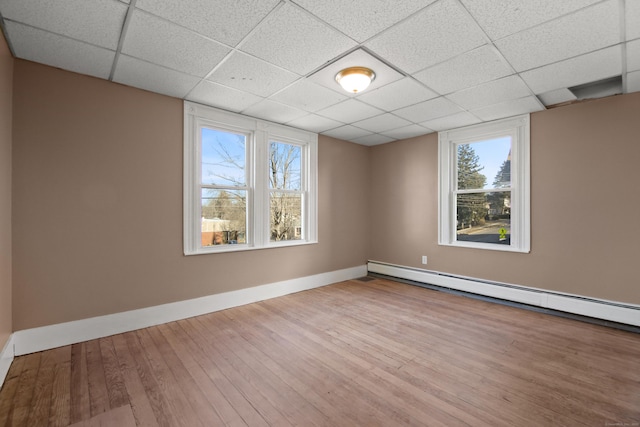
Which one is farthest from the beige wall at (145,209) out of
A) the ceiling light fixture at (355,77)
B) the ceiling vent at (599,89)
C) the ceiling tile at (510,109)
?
the ceiling light fixture at (355,77)

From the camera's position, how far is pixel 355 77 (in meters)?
2.68

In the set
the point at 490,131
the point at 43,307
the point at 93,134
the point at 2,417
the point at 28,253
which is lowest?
the point at 2,417

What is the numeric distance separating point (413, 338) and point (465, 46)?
8.75 ft

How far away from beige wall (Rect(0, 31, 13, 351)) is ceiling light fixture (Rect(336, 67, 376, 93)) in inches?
105

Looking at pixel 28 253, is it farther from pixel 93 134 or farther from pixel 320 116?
pixel 320 116

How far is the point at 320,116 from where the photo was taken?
156 inches

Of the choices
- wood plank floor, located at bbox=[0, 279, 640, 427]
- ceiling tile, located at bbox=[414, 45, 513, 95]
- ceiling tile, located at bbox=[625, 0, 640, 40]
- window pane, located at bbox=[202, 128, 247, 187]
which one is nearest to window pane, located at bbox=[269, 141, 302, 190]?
window pane, located at bbox=[202, 128, 247, 187]

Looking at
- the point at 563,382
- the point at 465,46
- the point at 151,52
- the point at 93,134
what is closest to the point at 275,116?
→ the point at 151,52

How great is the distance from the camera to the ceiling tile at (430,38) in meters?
1.95

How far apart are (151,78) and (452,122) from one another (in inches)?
151

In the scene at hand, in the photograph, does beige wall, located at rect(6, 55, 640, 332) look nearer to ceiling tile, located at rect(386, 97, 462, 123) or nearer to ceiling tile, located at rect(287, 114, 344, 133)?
ceiling tile, located at rect(386, 97, 462, 123)

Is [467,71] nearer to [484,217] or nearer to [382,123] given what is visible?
[382,123]

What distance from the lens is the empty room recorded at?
194cm

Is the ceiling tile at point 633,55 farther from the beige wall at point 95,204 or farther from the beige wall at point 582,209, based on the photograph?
the beige wall at point 95,204
